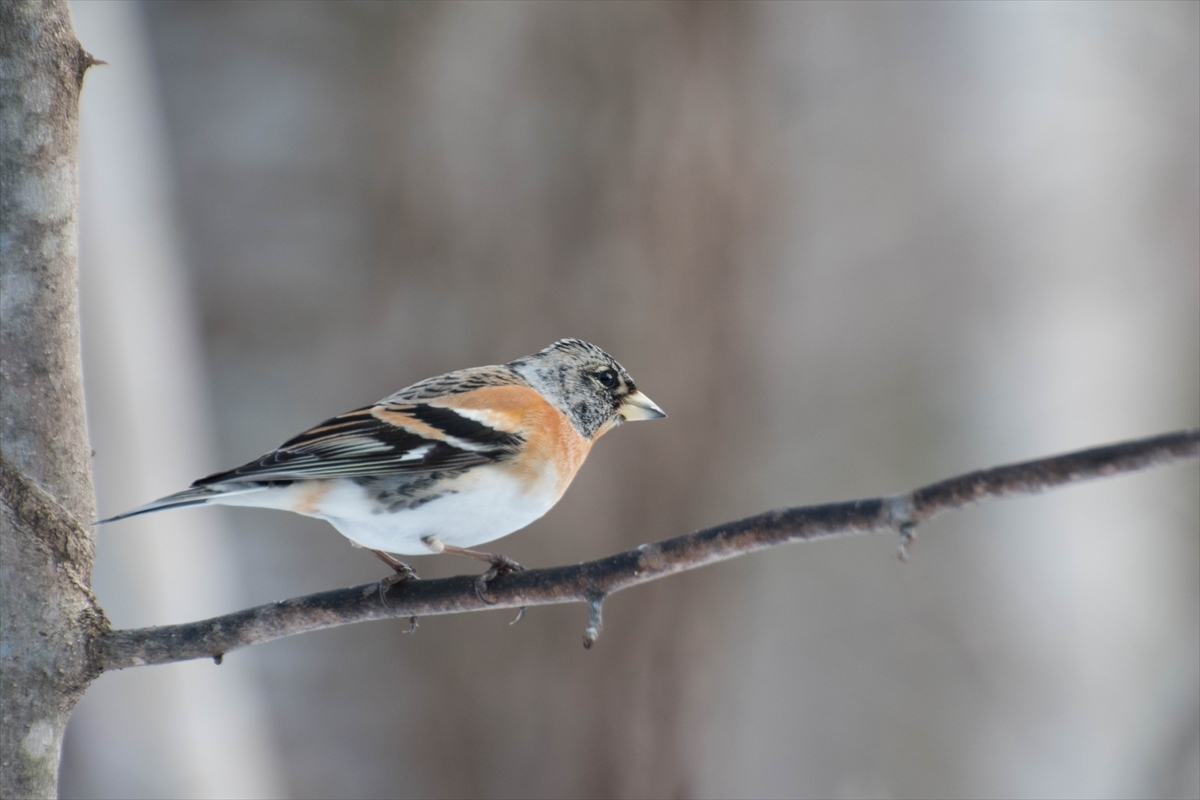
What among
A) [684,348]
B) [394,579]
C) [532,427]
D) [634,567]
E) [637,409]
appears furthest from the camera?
[684,348]

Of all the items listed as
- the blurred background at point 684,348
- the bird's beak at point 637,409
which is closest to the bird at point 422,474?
the bird's beak at point 637,409

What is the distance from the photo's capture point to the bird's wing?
1.03 metres

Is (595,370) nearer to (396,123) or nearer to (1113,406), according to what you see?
(396,123)

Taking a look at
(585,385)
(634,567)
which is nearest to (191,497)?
(634,567)

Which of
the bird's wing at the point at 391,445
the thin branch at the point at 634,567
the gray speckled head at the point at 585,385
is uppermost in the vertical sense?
the gray speckled head at the point at 585,385

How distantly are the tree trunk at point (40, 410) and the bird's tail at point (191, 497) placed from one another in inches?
2.5

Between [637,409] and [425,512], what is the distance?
383 mm

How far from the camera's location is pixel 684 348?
109 inches

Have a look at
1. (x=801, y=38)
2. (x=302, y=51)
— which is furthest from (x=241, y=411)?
(x=801, y=38)

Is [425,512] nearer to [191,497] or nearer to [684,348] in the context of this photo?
[191,497]

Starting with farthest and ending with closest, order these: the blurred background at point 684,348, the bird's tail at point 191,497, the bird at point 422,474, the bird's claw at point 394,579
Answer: the blurred background at point 684,348, the bird at point 422,474, the bird's claw at point 394,579, the bird's tail at point 191,497

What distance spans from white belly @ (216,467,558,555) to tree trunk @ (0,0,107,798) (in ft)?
0.61

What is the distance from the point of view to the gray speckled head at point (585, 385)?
1313mm

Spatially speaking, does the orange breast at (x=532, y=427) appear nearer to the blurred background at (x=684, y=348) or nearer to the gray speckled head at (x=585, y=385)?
the gray speckled head at (x=585, y=385)
